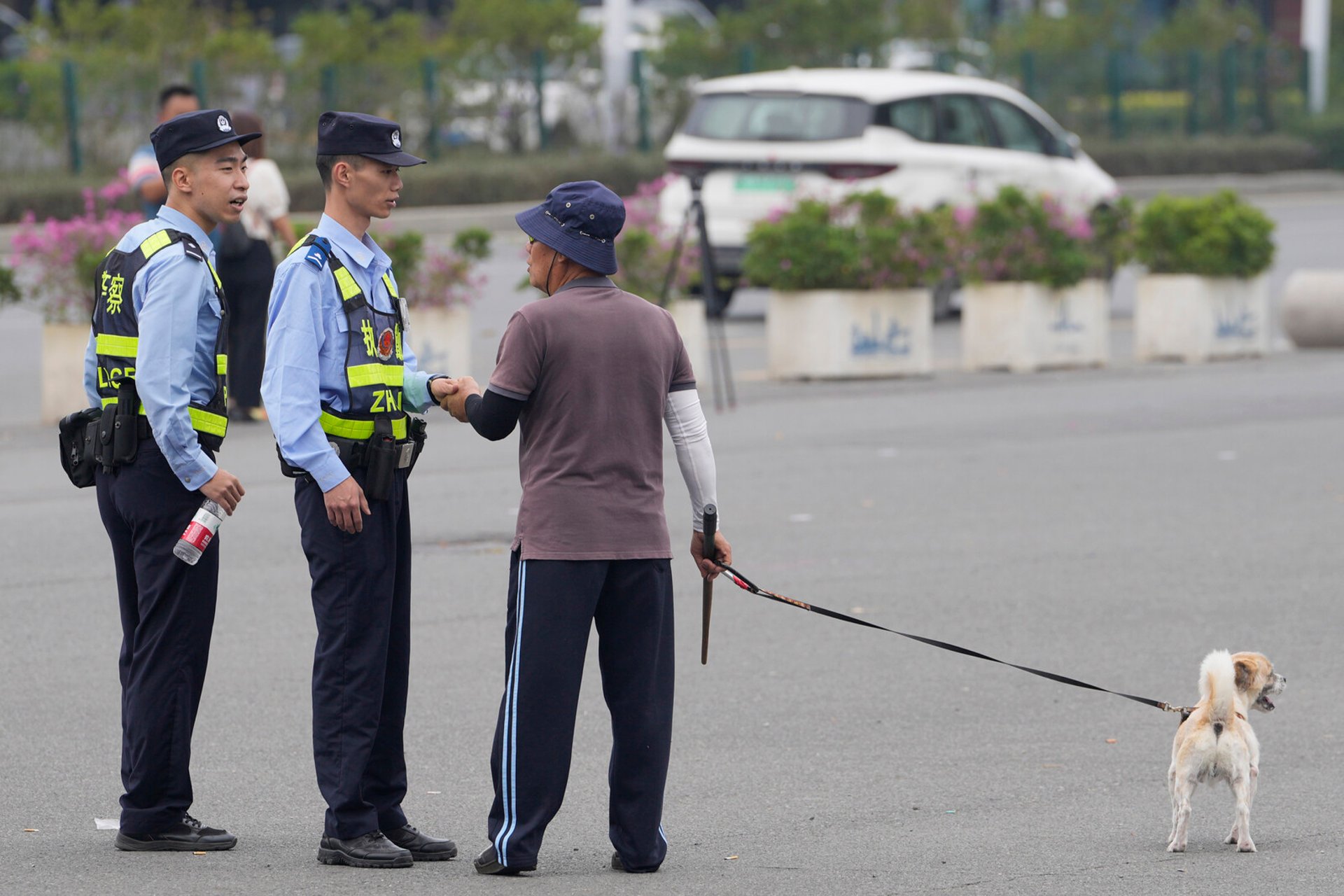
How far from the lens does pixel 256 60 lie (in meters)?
27.1

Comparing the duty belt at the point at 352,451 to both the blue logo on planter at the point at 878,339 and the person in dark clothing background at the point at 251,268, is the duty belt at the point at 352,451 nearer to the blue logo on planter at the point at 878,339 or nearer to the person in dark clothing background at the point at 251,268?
the person in dark clothing background at the point at 251,268

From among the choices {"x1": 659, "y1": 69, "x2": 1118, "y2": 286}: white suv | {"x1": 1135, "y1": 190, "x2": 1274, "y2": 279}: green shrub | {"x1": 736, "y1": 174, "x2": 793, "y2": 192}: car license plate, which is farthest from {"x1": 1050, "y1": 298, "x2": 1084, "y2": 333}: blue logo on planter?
{"x1": 736, "y1": 174, "x2": 793, "y2": 192}: car license plate

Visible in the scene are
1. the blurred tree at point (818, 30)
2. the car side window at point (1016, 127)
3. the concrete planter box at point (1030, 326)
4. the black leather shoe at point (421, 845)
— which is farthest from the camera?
the blurred tree at point (818, 30)

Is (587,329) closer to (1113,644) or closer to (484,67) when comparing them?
(1113,644)

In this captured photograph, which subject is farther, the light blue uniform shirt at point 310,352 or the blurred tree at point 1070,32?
the blurred tree at point 1070,32

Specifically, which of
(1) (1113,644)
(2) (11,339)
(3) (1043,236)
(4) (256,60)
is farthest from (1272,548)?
(4) (256,60)

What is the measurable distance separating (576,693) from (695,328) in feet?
32.1

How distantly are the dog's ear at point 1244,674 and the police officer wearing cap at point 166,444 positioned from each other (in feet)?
8.34

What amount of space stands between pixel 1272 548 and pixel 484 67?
71.5 ft

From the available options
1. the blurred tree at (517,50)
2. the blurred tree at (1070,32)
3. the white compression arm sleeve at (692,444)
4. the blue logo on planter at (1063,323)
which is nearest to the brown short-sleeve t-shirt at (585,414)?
the white compression arm sleeve at (692,444)

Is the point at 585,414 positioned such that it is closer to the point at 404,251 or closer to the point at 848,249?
the point at 404,251

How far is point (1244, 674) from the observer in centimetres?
521

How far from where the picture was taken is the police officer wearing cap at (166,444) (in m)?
4.93

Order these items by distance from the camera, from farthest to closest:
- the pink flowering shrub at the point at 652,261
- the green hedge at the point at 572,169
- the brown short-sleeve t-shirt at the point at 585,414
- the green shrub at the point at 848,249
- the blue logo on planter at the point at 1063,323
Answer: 1. the green hedge at the point at 572,169
2. the blue logo on planter at the point at 1063,323
3. the green shrub at the point at 848,249
4. the pink flowering shrub at the point at 652,261
5. the brown short-sleeve t-shirt at the point at 585,414
